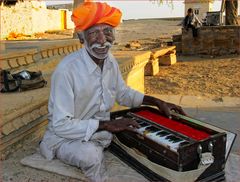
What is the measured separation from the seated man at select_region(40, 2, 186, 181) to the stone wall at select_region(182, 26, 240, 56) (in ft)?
36.9

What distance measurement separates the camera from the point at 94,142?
8.68 ft

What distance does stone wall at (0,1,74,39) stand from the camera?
21312mm

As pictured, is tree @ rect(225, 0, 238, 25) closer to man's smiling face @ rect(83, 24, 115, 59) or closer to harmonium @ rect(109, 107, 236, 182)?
harmonium @ rect(109, 107, 236, 182)

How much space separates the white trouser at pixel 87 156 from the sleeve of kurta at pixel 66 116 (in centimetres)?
6

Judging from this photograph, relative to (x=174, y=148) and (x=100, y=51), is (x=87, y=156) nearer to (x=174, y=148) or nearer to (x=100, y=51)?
(x=174, y=148)

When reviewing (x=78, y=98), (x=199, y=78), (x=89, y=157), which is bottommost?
(x=199, y=78)

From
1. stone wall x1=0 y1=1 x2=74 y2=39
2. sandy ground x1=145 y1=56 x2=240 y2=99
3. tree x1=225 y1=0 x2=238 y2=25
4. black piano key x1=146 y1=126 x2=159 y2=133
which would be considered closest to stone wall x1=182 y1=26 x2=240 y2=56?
sandy ground x1=145 y1=56 x2=240 y2=99

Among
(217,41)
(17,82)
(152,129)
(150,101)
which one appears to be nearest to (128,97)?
(150,101)

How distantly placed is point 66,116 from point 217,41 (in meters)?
11.8

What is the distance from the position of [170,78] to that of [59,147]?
278 inches

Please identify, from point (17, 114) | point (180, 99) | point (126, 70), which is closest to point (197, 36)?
point (180, 99)

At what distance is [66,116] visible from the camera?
97.0 inches

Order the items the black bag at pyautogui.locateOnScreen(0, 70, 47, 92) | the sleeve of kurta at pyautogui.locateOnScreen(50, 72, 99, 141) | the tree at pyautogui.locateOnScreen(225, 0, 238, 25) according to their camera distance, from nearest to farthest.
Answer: the sleeve of kurta at pyautogui.locateOnScreen(50, 72, 99, 141)
the black bag at pyautogui.locateOnScreen(0, 70, 47, 92)
the tree at pyautogui.locateOnScreen(225, 0, 238, 25)

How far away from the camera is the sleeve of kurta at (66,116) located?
2.47 m
